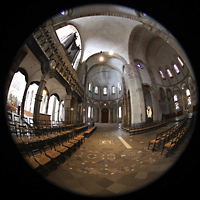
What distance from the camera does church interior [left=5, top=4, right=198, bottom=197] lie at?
128cm

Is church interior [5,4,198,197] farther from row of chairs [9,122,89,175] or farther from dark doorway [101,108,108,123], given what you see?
dark doorway [101,108,108,123]

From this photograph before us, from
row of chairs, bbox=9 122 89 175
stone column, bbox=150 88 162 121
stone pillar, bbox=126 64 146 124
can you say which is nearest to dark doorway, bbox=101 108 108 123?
stone pillar, bbox=126 64 146 124

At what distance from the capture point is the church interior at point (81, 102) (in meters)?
1.28

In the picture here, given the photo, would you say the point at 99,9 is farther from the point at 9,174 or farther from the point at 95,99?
the point at 95,99

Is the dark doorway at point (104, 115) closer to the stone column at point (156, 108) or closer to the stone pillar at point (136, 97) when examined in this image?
the stone pillar at point (136, 97)

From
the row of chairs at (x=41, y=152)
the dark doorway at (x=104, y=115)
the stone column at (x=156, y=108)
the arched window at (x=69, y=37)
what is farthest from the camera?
the dark doorway at (x=104, y=115)

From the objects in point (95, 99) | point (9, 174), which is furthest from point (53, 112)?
point (9, 174)

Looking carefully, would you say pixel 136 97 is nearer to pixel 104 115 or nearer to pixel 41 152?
pixel 41 152

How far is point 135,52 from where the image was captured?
38.0 feet

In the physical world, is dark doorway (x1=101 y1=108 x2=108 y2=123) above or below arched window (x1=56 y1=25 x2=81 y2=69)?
below

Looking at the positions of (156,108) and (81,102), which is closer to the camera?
(156,108)

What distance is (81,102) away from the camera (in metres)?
13.9

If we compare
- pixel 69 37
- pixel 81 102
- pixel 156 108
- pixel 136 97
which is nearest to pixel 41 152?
pixel 136 97

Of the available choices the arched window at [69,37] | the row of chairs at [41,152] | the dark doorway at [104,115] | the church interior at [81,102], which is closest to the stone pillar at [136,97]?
the church interior at [81,102]
